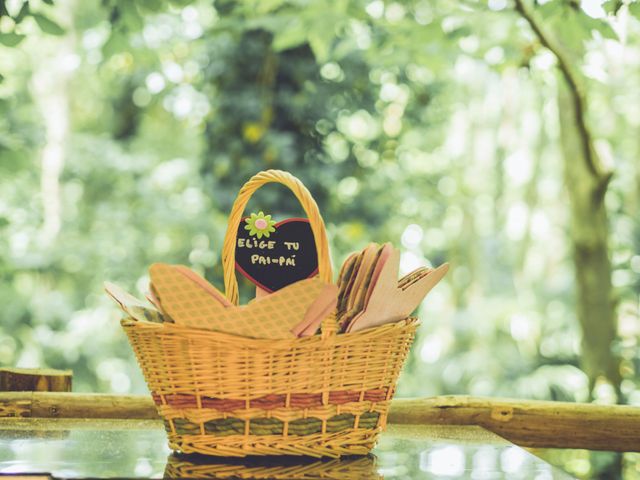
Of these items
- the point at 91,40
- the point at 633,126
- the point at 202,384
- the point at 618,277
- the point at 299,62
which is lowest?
the point at 202,384

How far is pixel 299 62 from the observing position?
4.12m

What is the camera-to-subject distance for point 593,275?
10.9 ft

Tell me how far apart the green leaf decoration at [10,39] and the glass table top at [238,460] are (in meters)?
1.12

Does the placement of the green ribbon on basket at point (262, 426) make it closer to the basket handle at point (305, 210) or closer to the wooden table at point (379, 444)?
the wooden table at point (379, 444)

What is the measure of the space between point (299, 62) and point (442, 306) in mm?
4190

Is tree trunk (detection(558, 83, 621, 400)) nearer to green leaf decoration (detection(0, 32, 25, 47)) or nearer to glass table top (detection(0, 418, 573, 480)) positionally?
green leaf decoration (detection(0, 32, 25, 47))

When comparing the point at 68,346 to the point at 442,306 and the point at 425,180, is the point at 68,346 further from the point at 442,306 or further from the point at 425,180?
the point at 442,306

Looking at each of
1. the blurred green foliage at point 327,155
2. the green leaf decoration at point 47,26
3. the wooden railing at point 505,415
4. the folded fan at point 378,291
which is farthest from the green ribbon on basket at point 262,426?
the green leaf decoration at point 47,26

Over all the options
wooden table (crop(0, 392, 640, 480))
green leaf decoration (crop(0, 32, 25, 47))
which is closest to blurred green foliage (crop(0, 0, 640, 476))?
green leaf decoration (crop(0, 32, 25, 47))

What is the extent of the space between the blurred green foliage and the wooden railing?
914 mm

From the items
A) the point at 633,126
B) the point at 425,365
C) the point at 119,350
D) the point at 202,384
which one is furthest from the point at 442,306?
the point at 202,384

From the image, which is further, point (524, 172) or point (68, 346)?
point (524, 172)

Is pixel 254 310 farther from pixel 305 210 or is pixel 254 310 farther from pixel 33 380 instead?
pixel 33 380

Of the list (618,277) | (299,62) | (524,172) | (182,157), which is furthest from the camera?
(524,172)
